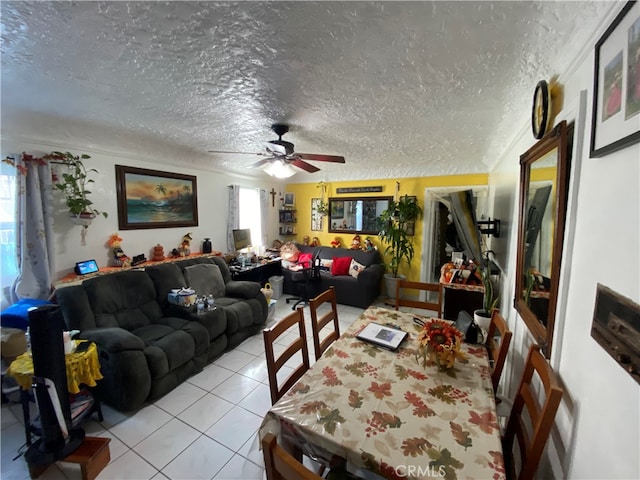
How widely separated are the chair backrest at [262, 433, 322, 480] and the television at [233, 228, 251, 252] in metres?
3.93

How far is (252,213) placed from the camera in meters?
5.00

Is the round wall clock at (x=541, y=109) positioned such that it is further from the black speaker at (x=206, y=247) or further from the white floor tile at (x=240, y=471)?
the black speaker at (x=206, y=247)

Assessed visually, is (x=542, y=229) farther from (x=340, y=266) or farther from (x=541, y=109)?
(x=340, y=266)

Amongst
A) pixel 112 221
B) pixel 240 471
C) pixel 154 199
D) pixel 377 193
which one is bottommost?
pixel 240 471

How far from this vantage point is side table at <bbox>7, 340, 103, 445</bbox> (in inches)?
63.7

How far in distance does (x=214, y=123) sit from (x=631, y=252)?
2.68 metres

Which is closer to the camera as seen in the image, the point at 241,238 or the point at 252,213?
the point at 241,238

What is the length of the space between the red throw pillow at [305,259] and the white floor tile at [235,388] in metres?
2.51

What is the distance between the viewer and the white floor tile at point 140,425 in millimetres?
1773

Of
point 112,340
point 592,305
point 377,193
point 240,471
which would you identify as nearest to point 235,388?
point 240,471

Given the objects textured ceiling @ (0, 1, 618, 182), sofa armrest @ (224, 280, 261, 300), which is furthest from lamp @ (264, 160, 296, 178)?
sofa armrest @ (224, 280, 261, 300)

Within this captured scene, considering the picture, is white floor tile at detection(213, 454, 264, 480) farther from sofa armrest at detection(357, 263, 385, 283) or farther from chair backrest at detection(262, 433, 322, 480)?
sofa armrest at detection(357, 263, 385, 283)

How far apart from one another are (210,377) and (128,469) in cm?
88

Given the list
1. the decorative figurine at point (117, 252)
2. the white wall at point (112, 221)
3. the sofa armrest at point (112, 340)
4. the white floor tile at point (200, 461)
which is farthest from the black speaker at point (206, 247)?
the white floor tile at point (200, 461)
